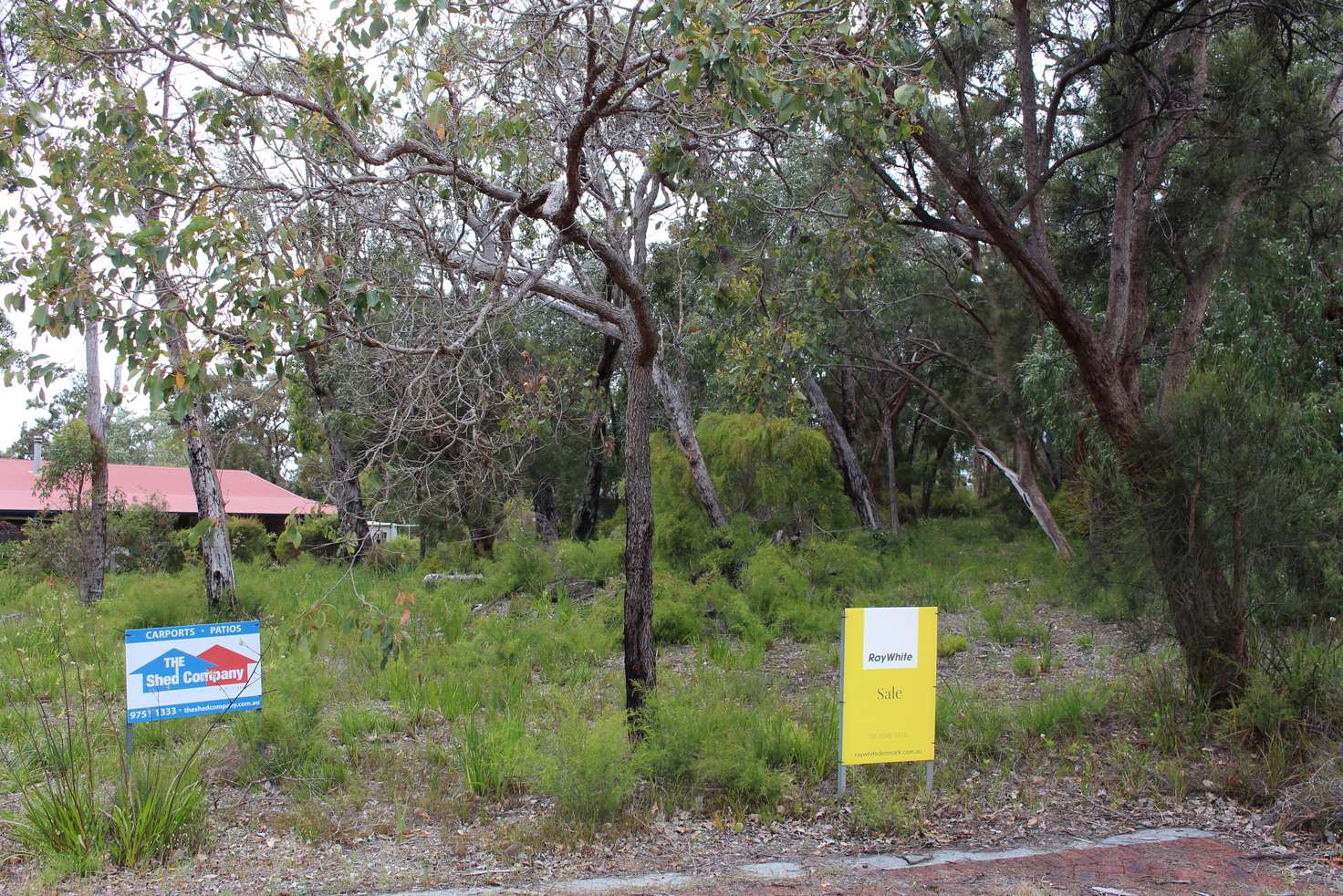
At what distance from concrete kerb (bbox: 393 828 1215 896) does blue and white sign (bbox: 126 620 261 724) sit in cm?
192

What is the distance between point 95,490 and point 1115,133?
640 inches

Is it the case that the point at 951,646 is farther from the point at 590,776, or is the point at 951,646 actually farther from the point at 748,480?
the point at 590,776

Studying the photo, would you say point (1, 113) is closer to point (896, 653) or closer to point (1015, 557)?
point (896, 653)

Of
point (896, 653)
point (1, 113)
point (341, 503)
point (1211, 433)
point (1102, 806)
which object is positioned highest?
point (1, 113)

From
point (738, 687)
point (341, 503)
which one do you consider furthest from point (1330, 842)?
point (341, 503)

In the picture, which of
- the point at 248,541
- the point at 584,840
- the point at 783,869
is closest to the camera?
the point at 783,869

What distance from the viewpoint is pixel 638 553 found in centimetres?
731

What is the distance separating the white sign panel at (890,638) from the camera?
6.15 metres

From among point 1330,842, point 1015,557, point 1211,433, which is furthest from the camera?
point 1015,557

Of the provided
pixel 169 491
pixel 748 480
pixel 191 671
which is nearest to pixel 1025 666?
pixel 748 480

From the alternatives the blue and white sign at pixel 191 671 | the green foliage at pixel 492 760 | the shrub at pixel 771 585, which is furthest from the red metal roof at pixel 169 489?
the green foliage at pixel 492 760

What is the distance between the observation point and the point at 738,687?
27.8ft

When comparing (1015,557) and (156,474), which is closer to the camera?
(1015,557)

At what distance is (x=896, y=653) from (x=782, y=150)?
6.85 metres
